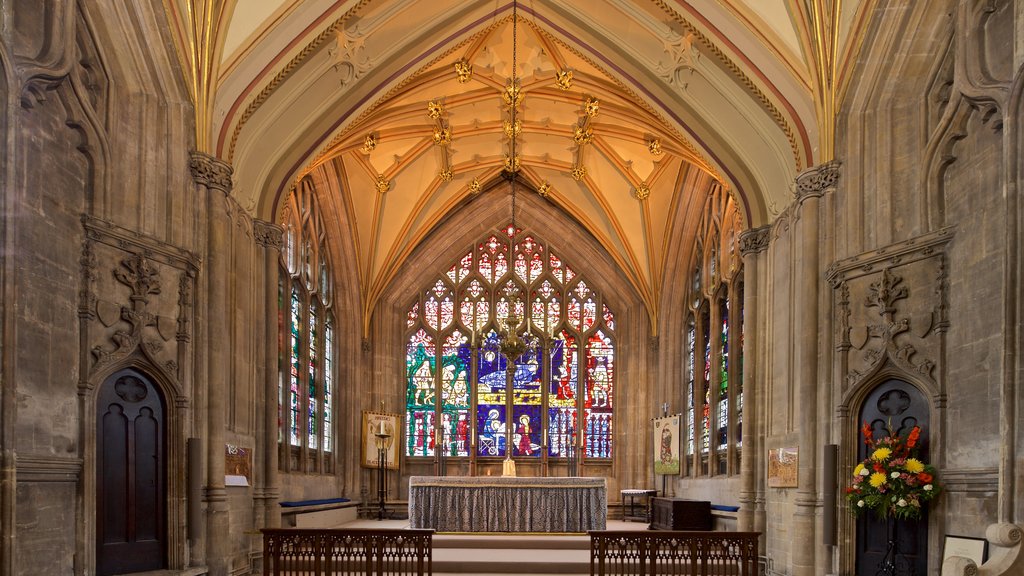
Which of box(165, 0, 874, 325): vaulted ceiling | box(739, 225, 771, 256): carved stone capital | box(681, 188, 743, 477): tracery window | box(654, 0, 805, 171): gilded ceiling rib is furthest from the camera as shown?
box(681, 188, 743, 477): tracery window

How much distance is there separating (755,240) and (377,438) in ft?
34.6

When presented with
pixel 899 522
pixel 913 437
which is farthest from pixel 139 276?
pixel 899 522

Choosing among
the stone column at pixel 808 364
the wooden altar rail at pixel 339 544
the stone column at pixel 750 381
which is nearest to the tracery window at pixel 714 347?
the stone column at pixel 750 381

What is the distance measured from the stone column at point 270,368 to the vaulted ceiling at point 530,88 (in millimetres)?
423

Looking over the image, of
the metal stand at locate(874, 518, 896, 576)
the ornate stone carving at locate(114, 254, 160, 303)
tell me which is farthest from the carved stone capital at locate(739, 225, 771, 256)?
the ornate stone carving at locate(114, 254, 160, 303)

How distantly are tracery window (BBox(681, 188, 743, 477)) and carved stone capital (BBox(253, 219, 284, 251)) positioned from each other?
832cm

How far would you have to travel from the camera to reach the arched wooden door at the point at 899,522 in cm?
1097

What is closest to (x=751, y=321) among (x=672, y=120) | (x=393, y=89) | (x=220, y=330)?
(x=672, y=120)

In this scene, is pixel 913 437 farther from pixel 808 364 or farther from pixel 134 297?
pixel 134 297

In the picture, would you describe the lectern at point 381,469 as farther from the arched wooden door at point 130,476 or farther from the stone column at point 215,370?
the arched wooden door at point 130,476

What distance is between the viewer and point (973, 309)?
403 inches

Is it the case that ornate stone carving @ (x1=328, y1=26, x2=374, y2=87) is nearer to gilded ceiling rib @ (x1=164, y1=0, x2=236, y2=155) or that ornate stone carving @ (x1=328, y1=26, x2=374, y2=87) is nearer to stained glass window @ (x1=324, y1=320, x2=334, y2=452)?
gilded ceiling rib @ (x1=164, y1=0, x2=236, y2=155)

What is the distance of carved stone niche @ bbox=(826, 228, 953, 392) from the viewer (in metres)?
11.0

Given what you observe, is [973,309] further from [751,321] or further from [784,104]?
[751,321]
